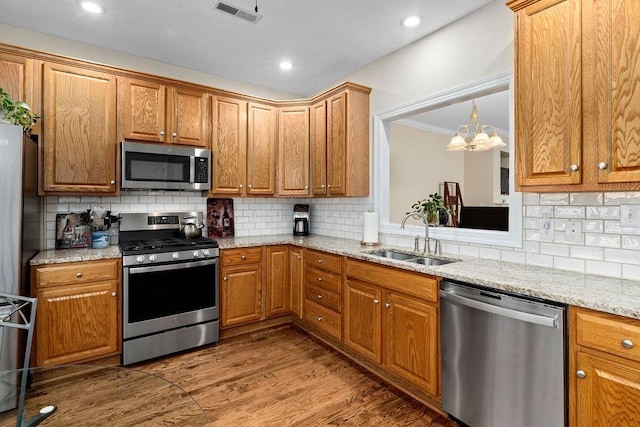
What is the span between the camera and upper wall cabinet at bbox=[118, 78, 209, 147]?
2.95 m

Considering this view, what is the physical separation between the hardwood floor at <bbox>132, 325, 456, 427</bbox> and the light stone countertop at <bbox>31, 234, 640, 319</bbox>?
3.05 ft

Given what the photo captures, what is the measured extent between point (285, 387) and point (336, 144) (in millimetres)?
2239

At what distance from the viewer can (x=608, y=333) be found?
52.7 inches

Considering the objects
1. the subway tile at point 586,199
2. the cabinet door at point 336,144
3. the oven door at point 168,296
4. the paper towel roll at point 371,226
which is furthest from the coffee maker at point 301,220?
the subway tile at point 586,199

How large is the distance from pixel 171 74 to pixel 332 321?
3015 millimetres

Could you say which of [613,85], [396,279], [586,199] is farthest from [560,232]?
[396,279]

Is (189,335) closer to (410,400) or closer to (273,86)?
(410,400)

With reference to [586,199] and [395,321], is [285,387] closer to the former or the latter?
[395,321]

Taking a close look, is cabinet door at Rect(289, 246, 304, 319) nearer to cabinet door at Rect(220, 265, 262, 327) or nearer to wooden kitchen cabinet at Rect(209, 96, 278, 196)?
cabinet door at Rect(220, 265, 262, 327)

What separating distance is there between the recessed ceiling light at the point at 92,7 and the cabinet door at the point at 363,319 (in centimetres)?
284

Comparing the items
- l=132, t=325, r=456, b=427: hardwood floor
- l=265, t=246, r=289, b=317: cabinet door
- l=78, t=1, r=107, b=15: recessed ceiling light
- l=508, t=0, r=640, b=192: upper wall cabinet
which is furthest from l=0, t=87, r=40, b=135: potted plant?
l=508, t=0, r=640, b=192: upper wall cabinet

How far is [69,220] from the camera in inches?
115

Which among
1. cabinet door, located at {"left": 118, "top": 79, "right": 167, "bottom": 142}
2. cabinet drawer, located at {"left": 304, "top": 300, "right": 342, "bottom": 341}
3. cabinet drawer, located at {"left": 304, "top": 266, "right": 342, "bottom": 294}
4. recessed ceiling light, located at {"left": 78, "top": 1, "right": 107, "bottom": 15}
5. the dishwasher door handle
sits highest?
recessed ceiling light, located at {"left": 78, "top": 1, "right": 107, "bottom": 15}

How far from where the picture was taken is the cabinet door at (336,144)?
324cm
